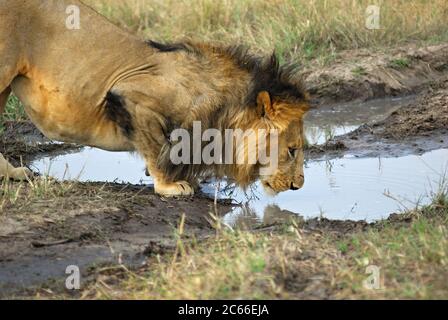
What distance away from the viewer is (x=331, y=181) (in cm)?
743

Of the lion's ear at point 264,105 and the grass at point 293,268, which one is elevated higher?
the lion's ear at point 264,105

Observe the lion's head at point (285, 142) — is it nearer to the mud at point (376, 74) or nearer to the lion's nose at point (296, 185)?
the lion's nose at point (296, 185)

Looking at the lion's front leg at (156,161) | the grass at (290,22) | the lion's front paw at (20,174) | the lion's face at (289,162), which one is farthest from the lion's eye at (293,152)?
the grass at (290,22)

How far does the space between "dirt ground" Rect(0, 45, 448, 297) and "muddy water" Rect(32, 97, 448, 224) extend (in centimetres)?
→ 21

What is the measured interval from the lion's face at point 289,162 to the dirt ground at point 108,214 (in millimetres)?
→ 408

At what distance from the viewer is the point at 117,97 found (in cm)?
669

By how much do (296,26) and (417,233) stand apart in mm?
5863

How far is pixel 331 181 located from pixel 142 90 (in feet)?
5.38

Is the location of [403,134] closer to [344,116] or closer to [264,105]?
[344,116]

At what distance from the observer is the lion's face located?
672cm

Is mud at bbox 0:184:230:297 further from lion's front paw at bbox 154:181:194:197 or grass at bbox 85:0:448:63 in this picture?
grass at bbox 85:0:448:63

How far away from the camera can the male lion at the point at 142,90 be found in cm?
662

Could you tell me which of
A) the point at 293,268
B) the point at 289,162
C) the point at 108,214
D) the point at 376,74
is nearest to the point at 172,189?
the point at 108,214

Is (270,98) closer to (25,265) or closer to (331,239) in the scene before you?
(331,239)
